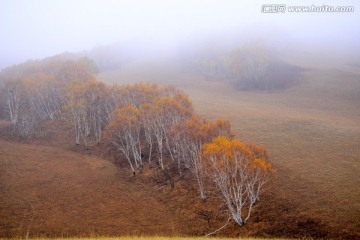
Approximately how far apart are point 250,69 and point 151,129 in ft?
231

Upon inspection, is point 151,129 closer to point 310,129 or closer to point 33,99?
point 310,129

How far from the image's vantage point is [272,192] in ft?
102

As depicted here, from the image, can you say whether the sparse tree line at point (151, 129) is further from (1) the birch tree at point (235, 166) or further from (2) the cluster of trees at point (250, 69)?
(2) the cluster of trees at point (250, 69)

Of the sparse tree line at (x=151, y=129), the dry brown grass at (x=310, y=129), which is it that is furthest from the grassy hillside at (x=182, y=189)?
the sparse tree line at (x=151, y=129)

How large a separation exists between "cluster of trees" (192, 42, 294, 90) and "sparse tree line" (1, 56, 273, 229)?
166 feet

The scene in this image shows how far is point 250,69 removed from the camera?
106m

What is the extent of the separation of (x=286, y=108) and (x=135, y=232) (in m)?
59.5

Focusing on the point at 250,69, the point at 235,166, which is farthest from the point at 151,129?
the point at 250,69

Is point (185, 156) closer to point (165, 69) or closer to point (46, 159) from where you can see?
point (46, 159)

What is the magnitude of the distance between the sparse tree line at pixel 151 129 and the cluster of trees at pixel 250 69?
50.6m

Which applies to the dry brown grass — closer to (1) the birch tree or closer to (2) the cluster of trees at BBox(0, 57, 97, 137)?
(1) the birch tree

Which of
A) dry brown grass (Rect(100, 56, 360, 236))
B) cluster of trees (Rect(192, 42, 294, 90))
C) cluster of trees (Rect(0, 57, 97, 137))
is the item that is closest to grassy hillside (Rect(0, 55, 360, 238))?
dry brown grass (Rect(100, 56, 360, 236))

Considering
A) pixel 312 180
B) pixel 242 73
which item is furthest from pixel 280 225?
pixel 242 73

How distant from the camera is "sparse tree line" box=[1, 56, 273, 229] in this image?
1072 inches
